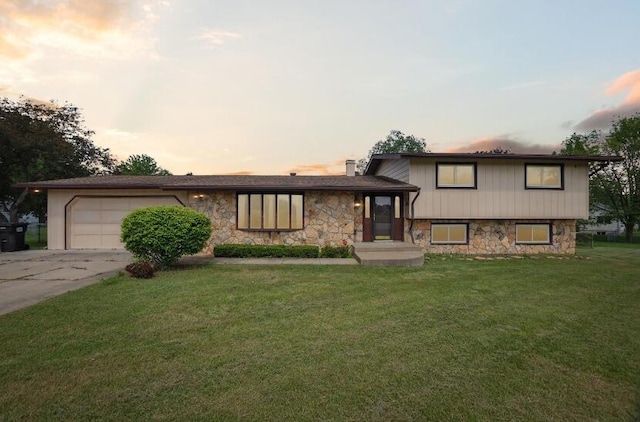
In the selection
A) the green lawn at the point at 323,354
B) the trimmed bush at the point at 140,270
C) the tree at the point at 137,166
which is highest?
the tree at the point at 137,166

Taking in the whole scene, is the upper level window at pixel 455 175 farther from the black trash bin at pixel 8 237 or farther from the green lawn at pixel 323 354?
the black trash bin at pixel 8 237

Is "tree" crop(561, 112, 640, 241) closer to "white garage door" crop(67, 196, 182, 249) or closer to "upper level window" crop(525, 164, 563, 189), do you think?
"upper level window" crop(525, 164, 563, 189)

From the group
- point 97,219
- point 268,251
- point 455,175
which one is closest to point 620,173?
point 455,175

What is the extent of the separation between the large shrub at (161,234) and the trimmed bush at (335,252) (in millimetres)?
4164

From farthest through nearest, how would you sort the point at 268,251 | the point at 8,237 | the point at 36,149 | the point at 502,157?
1. the point at 36,149
2. the point at 8,237
3. the point at 502,157
4. the point at 268,251

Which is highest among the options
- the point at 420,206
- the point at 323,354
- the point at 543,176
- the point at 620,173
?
the point at 620,173

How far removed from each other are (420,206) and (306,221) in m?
4.31

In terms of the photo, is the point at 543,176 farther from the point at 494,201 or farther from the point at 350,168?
the point at 350,168

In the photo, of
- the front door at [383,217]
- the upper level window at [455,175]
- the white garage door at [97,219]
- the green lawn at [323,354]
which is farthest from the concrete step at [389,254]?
the white garage door at [97,219]

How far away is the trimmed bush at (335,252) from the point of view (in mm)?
10657

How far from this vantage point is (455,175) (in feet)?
37.3

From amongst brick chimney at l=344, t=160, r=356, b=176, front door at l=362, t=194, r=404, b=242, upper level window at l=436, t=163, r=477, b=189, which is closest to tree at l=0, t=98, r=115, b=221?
brick chimney at l=344, t=160, r=356, b=176

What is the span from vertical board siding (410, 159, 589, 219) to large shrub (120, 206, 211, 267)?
304 inches

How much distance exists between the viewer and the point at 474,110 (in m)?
15.1
